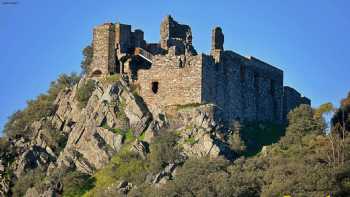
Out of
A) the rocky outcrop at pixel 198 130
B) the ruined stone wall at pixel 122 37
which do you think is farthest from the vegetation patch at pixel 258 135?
the ruined stone wall at pixel 122 37

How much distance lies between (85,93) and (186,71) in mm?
7184

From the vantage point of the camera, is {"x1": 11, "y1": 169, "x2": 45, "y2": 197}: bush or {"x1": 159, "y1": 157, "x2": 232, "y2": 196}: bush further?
{"x1": 11, "y1": 169, "x2": 45, "y2": 197}: bush

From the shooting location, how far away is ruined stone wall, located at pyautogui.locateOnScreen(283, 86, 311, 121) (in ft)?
255

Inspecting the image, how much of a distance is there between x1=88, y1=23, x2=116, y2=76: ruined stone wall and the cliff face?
4.11ft

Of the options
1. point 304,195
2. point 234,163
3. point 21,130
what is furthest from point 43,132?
point 304,195

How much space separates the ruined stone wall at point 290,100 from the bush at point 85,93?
15.7m

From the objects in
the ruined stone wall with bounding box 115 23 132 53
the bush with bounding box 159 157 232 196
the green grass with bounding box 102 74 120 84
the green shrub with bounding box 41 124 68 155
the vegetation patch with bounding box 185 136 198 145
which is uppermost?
the ruined stone wall with bounding box 115 23 132 53

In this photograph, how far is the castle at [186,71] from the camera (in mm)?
66875

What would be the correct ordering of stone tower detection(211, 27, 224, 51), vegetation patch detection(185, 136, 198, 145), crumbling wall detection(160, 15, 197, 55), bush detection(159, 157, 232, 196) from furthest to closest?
crumbling wall detection(160, 15, 197, 55), stone tower detection(211, 27, 224, 51), vegetation patch detection(185, 136, 198, 145), bush detection(159, 157, 232, 196)

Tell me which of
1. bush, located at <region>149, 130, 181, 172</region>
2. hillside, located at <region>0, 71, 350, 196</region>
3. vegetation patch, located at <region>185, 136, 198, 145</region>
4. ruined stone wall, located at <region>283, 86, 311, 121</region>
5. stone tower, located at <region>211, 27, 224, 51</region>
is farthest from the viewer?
ruined stone wall, located at <region>283, 86, 311, 121</region>

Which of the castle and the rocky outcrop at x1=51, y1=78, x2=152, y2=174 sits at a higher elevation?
the castle

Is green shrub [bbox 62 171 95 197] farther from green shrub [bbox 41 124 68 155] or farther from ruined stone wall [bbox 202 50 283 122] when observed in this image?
ruined stone wall [bbox 202 50 283 122]

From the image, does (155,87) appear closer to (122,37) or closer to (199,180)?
(122,37)

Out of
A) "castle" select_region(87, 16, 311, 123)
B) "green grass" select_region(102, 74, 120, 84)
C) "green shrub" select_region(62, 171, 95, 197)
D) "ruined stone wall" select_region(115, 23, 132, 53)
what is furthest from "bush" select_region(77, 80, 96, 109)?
"green shrub" select_region(62, 171, 95, 197)
